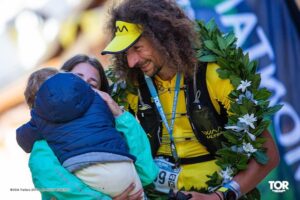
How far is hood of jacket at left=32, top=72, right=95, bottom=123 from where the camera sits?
281 cm

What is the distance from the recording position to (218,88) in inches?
125

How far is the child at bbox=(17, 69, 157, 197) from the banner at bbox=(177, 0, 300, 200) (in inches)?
102

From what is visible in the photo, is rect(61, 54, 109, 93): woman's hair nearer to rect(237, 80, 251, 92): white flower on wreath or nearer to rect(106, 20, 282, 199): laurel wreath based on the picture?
rect(106, 20, 282, 199): laurel wreath

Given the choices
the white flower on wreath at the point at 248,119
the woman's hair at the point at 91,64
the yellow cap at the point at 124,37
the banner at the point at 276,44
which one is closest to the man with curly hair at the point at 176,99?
the yellow cap at the point at 124,37

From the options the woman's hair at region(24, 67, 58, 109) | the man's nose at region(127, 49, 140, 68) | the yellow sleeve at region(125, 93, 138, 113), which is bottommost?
the yellow sleeve at region(125, 93, 138, 113)

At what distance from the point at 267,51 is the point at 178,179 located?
2.29 m

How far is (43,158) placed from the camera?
286 centimetres

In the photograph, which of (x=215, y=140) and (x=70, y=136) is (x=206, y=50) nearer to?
(x=215, y=140)

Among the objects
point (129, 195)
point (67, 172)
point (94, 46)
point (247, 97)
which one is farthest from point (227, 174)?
point (94, 46)

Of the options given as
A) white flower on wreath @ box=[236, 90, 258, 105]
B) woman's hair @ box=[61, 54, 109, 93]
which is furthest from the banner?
white flower on wreath @ box=[236, 90, 258, 105]

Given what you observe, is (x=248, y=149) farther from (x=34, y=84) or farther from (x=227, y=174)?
(x=34, y=84)

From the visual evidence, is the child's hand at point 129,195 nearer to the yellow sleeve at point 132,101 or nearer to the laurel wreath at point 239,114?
the laurel wreath at point 239,114

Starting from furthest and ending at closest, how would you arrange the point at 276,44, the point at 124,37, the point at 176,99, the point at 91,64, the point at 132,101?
the point at 276,44 < the point at 91,64 < the point at 132,101 < the point at 176,99 < the point at 124,37

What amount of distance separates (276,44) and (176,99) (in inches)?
88.2
